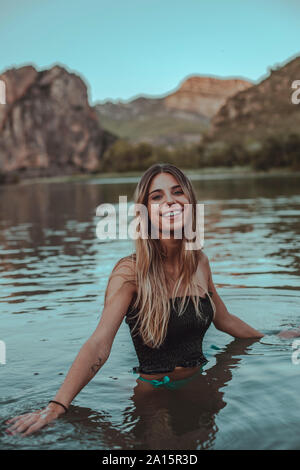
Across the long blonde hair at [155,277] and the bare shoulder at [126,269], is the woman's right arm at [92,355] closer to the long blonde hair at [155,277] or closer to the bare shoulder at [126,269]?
the bare shoulder at [126,269]

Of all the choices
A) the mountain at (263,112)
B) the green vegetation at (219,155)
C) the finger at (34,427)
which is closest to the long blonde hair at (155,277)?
the finger at (34,427)

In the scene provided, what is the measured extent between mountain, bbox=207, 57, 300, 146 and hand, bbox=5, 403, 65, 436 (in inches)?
6112

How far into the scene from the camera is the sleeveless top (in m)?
4.39

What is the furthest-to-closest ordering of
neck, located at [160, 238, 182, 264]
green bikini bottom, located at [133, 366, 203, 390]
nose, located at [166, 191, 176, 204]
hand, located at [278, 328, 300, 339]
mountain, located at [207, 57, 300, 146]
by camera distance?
1. mountain, located at [207, 57, 300, 146]
2. hand, located at [278, 328, 300, 339]
3. green bikini bottom, located at [133, 366, 203, 390]
4. neck, located at [160, 238, 182, 264]
5. nose, located at [166, 191, 176, 204]

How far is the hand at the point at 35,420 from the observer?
3.73 m

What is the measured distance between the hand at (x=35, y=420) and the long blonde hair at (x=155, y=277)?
0.85m

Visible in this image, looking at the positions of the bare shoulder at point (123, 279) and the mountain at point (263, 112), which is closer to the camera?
the bare shoulder at point (123, 279)

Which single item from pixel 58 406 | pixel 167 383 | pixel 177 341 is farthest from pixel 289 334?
pixel 58 406

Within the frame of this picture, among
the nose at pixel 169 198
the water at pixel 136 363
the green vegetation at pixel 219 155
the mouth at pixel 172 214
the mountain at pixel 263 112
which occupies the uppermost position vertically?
the mountain at pixel 263 112

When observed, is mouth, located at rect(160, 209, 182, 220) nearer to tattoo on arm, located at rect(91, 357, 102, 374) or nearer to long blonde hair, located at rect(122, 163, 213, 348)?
long blonde hair, located at rect(122, 163, 213, 348)

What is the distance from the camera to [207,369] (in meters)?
5.36

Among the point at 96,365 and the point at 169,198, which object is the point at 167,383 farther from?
the point at 169,198

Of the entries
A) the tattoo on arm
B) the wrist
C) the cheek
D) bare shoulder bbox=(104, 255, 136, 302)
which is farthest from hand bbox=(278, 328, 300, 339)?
the wrist
